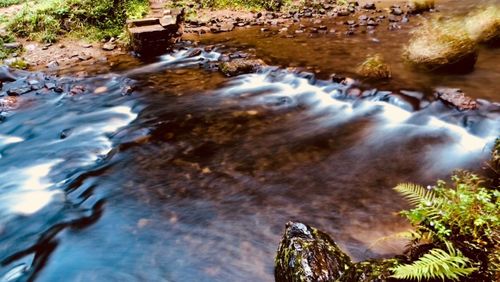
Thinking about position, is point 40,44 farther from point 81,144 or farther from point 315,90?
point 315,90

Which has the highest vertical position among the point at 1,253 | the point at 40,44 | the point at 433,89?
the point at 40,44

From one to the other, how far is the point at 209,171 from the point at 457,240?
11.0 ft

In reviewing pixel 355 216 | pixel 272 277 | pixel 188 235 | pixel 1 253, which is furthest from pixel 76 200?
pixel 355 216

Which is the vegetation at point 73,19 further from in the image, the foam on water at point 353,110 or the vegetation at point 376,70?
the vegetation at point 376,70

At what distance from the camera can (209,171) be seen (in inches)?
204

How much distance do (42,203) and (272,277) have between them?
134 inches

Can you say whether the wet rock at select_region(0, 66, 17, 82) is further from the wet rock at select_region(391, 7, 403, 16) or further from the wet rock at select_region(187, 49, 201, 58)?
the wet rock at select_region(391, 7, 403, 16)

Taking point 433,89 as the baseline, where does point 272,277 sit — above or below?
below

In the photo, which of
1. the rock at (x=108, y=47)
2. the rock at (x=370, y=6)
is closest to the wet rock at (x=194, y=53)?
the rock at (x=108, y=47)

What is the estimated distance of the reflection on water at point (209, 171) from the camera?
378 cm

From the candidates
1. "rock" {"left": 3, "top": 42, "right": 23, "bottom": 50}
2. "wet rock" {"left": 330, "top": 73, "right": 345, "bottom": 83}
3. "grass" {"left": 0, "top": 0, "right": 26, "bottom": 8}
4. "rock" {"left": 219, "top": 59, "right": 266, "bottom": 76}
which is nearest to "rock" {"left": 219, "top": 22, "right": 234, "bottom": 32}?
"rock" {"left": 219, "top": 59, "right": 266, "bottom": 76}

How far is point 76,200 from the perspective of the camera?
4.75m

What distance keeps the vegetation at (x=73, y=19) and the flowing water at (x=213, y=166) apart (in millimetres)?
4479

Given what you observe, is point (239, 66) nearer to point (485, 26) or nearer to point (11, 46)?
point (485, 26)
